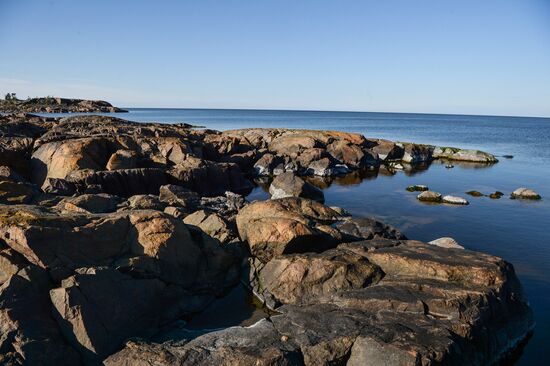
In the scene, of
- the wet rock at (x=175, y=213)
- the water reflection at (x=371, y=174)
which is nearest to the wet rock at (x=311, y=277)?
the wet rock at (x=175, y=213)

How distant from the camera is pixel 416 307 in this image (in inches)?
579

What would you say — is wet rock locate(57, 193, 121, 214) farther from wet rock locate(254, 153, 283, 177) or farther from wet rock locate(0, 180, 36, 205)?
wet rock locate(254, 153, 283, 177)

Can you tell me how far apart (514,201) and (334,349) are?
118 feet

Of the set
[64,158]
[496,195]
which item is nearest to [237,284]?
[64,158]

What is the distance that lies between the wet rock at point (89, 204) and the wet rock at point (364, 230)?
45.3 feet

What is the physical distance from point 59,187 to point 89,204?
32.3 feet

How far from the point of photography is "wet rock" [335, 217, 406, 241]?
2347 centimetres

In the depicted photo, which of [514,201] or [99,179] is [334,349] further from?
[514,201]

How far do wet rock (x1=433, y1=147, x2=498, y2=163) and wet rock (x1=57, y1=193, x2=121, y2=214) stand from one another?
68.0 metres

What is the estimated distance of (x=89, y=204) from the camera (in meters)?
22.8

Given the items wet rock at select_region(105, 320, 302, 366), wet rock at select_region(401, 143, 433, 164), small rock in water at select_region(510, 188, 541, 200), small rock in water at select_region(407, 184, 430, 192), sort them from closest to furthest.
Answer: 1. wet rock at select_region(105, 320, 302, 366)
2. small rock in water at select_region(510, 188, 541, 200)
3. small rock in water at select_region(407, 184, 430, 192)
4. wet rock at select_region(401, 143, 433, 164)

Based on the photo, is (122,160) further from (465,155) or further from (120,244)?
(465,155)

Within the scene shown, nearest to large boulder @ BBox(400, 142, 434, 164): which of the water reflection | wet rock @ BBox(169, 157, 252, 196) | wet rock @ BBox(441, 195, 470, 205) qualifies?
the water reflection

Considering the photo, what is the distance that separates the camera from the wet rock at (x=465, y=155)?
73500mm
